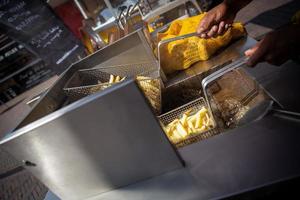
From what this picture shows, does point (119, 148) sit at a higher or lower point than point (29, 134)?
lower

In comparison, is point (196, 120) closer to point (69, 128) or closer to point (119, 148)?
point (119, 148)

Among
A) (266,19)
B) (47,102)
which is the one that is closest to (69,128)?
(47,102)

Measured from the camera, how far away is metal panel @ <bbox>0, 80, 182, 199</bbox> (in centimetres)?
70

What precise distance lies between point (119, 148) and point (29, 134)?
0.29m

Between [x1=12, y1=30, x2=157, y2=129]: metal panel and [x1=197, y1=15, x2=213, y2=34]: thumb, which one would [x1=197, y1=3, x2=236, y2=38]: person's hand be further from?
[x1=12, y1=30, x2=157, y2=129]: metal panel

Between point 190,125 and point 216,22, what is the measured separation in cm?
64

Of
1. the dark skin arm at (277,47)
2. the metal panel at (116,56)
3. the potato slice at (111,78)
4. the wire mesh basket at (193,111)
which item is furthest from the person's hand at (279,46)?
the potato slice at (111,78)

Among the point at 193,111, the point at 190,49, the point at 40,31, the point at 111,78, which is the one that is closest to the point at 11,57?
the point at 40,31

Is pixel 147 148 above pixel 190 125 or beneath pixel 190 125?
above

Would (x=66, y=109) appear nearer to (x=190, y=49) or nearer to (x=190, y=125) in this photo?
(x=190, y=125)

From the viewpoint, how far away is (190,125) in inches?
39.1

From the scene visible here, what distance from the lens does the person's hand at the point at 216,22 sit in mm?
1252

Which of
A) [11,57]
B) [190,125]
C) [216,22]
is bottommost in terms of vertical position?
[190,125]

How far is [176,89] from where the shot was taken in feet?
4.36
